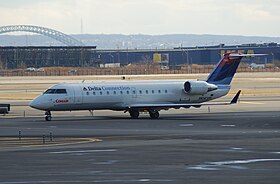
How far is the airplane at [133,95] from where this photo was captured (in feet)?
199

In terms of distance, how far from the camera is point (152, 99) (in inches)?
2495

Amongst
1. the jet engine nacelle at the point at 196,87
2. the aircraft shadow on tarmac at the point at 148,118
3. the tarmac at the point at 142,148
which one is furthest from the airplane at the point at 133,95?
the tarmac at the point at 142,148

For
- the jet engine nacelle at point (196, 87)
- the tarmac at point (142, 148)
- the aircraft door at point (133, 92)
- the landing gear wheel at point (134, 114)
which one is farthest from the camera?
the jet engine nacelle at point (196, 87)

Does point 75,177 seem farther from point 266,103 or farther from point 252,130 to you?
point 266,103

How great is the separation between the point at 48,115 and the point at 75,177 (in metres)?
33.0

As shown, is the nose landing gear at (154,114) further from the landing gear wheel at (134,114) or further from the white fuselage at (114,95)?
the white fuselage at (114,95)

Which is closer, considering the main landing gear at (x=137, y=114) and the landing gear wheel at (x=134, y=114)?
the main landing gear at (x=137, y=114)

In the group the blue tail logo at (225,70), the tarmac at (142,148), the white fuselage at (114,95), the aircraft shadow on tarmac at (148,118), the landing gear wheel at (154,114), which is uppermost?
the blue tail logo at (225,70)

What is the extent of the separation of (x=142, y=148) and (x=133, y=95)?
23.6 meters

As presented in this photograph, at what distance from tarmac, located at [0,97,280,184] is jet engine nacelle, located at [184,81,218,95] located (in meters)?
1.92

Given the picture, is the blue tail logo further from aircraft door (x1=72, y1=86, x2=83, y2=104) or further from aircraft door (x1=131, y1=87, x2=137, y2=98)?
aircraft door (x1=72, y1=86, x2=83, y2=104)

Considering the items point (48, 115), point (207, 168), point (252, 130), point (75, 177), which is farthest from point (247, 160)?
point (48, 115)

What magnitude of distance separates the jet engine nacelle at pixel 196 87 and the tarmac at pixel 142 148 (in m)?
1.92

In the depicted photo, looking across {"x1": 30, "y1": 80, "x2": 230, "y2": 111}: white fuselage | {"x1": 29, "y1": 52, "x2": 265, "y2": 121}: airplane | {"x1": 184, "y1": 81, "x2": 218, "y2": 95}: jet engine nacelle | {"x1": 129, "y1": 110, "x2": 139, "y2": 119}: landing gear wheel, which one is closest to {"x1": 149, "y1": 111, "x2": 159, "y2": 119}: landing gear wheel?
{"x1": 29, "y1": 52, "x2": 265, "y2": 121}: airplane
